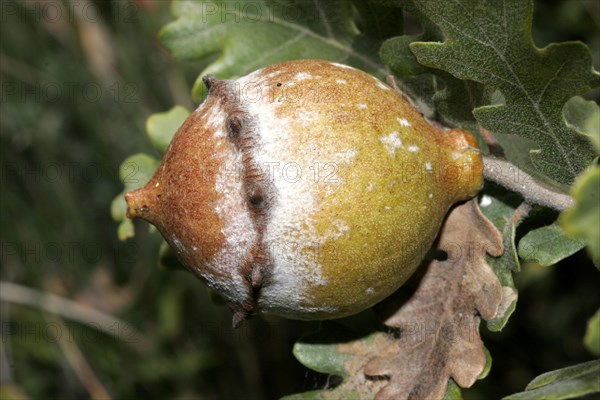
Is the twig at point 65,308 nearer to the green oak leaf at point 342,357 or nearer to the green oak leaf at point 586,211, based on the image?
the green oak leaf at point 342,357

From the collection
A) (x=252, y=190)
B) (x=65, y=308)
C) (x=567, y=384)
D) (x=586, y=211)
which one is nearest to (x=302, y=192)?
(x=252, y=190)

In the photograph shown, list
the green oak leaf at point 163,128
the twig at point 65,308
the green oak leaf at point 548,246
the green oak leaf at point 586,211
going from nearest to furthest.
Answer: the green oak leaf at point 586,211, the green oak leaf at point 548,246, the green oak leaf at point 163,128, the twig at point 65,308

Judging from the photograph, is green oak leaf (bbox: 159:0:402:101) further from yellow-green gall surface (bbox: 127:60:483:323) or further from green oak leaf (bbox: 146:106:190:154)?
yellow-green gall surface (bbox: 127:60:483:323)

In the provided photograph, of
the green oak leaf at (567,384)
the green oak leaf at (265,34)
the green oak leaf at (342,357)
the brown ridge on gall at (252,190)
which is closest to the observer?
the green oak leaf at (567,384)

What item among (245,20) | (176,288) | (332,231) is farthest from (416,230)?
(176,288)

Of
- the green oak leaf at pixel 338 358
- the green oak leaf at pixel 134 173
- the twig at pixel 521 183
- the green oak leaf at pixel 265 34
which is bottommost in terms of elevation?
the green oak leaf at pixel 338 358

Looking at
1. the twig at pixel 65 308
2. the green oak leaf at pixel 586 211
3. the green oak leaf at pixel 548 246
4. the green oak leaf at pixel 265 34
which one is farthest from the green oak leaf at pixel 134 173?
the twig at pixel 65 308
